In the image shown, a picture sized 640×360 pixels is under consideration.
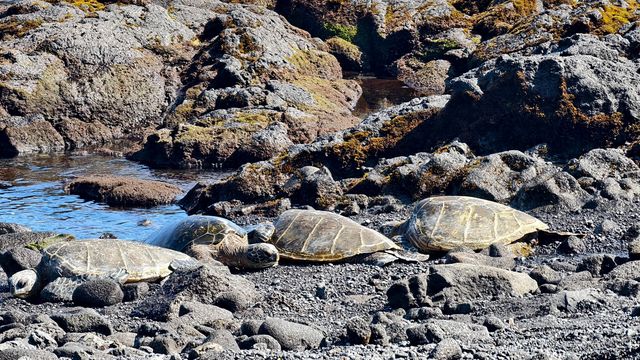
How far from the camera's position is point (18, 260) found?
13867 millimetres

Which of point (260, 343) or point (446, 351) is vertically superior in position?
point (446, 351)

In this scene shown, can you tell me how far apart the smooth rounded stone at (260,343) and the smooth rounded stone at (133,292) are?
3.44 meters

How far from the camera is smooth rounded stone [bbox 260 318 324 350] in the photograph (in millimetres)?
9250

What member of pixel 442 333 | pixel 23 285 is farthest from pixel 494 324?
pixel 23 285

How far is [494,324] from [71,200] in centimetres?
1619

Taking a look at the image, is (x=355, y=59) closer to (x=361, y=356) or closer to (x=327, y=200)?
→ (x=327, y=200)

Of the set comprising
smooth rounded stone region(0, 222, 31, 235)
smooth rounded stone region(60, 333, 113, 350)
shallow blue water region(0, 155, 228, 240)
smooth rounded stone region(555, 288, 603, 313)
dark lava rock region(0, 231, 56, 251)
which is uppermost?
smooth rounded stone region(555, 288, 603, 313)

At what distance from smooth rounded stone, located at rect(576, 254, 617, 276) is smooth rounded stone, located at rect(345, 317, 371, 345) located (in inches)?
174

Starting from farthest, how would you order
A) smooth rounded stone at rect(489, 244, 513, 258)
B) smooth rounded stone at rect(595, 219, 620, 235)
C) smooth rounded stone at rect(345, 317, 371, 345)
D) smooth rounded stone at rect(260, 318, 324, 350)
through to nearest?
1. smooth rounded stone at rect(595, 219, 620, 235)
2. smooth rounded stone at rect(489, 244, 513, 258)
3. smooth rounded stone at rect(260, 318, 324, 350)
4. smooth rounded stone at rect(345, 317, 371, 345)

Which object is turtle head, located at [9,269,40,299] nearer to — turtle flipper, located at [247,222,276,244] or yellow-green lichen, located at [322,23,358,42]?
turtle flipper, located at [247,222,276,244]

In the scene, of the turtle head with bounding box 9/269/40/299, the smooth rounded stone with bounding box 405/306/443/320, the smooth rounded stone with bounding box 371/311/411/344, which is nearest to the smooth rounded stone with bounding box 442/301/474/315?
the smooth rounded stone with bounding box 405/306/443/320

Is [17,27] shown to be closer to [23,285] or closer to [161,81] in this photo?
[161,81]

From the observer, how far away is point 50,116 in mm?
32625

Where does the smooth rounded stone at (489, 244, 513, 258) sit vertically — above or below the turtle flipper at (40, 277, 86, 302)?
above
